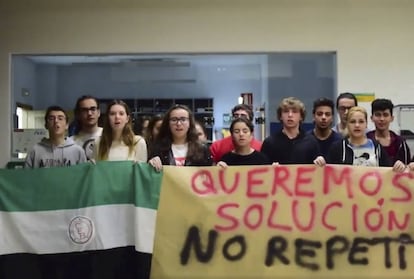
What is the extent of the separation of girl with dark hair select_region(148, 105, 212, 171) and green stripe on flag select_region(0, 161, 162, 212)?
0.74 feet

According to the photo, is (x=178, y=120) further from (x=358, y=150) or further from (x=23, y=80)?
(x=23, y=80)

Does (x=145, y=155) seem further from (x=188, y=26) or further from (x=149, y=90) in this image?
(x=149, y=90)

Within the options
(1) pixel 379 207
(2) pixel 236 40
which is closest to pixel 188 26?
(2) pixel 236 40

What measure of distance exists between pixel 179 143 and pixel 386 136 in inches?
60.3

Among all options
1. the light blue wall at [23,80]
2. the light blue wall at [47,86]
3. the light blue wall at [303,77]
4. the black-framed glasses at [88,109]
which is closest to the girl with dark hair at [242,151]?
the black-framed glasses at [88,109]

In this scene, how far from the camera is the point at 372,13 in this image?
6094 mm

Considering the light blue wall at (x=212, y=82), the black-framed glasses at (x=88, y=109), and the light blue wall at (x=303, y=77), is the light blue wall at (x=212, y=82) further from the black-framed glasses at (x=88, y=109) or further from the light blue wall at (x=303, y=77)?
the black-framed glasses at (x=88, y=109)

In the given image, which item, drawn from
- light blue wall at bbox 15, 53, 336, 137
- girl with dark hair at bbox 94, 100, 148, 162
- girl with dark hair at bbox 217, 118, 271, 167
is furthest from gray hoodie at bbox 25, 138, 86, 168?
light blue wall at bbox 15, 53, 336, 137

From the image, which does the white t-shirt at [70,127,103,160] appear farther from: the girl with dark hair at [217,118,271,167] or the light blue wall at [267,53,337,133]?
the light blue wall at [267,53,337,133]

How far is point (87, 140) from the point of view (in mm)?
4250

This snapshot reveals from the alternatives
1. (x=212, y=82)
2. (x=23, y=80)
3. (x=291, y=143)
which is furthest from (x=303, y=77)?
(x=23, y=80)

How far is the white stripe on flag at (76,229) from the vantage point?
3.43 metres

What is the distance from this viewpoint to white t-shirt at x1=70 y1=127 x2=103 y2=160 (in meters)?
4.13

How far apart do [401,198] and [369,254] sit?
386 millimetres
